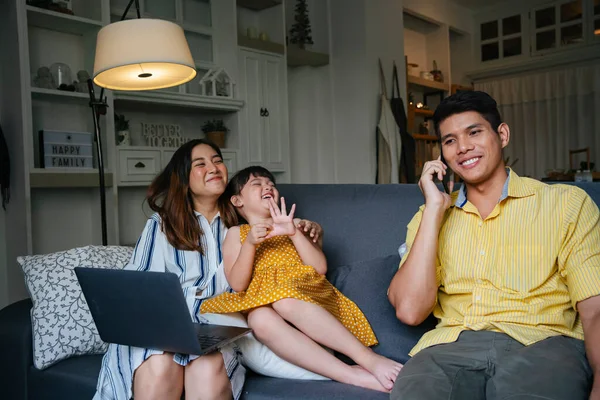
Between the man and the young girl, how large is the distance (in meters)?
0.19

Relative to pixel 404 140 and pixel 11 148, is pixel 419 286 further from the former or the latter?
pixel 404 140

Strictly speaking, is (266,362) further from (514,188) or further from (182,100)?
(182,100)

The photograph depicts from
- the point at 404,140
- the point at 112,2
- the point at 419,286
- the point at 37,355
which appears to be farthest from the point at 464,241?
the point at 404,140

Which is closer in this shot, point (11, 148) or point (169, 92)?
point (11, 148)

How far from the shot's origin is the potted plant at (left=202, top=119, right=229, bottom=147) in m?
4.32

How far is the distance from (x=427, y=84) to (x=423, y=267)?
529 cm

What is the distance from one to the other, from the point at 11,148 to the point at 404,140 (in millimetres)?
3515

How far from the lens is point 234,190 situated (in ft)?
6.85

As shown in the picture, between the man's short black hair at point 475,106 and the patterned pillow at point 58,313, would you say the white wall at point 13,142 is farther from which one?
the man's short black hair at point 475,106

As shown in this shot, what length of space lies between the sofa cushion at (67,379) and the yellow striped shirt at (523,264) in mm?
1090

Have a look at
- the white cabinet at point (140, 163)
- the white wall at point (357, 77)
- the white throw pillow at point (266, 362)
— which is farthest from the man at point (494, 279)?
the white wall at point (357, 77)

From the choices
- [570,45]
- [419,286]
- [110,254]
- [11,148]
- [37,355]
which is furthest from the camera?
[570,45]

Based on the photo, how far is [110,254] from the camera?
7.04ft

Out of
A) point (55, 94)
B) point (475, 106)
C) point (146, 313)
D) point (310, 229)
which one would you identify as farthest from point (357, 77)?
point (146, 313)
